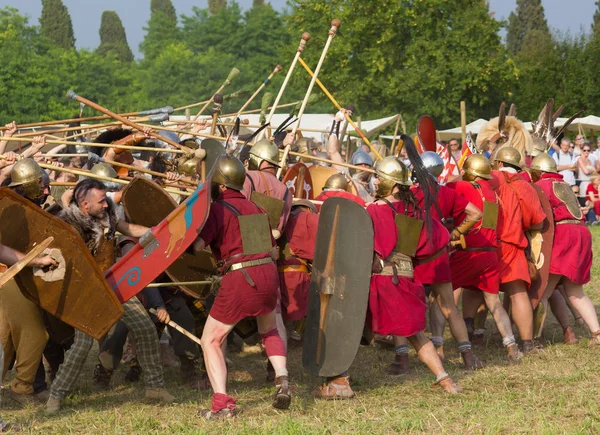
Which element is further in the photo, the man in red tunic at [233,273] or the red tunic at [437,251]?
the red tunic at [437,251]

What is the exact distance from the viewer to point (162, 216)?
21.7 feet

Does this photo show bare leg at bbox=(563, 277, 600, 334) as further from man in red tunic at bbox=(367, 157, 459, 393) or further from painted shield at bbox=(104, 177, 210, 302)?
painted shield at bbox=(104, 177, 210, 302)

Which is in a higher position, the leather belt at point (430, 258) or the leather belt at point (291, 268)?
the leather belt at point (430, 258)

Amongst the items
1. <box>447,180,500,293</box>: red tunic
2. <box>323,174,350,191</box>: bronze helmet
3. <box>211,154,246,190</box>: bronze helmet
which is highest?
<box>211,154,246,190</box>: bronze helmet

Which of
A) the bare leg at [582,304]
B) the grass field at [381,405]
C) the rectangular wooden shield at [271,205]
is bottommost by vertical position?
the grass field at [381,405]

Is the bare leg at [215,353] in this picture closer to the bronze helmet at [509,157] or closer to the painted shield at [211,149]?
the painted shield at [211,149]

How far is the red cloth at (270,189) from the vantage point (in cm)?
672

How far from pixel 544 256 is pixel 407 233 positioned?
2048 millimetres

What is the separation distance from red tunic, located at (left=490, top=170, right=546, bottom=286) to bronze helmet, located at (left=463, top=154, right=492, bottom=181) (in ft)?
0.44

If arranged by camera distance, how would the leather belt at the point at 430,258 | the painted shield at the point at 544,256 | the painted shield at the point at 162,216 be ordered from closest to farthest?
the painted shield at the point at 162,216 < the leather belt at the point at 430,258 < the painted shield at the point at 544,256

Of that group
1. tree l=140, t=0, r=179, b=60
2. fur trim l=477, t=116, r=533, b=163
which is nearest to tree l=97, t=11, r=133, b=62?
tree l=140, t=0, r=179, b=60

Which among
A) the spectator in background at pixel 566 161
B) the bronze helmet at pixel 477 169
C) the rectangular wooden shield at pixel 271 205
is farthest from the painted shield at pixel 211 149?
the spectator in background at pixel 566 161

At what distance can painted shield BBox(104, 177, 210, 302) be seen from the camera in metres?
5.49

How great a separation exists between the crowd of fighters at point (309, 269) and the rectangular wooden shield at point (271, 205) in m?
0.05
